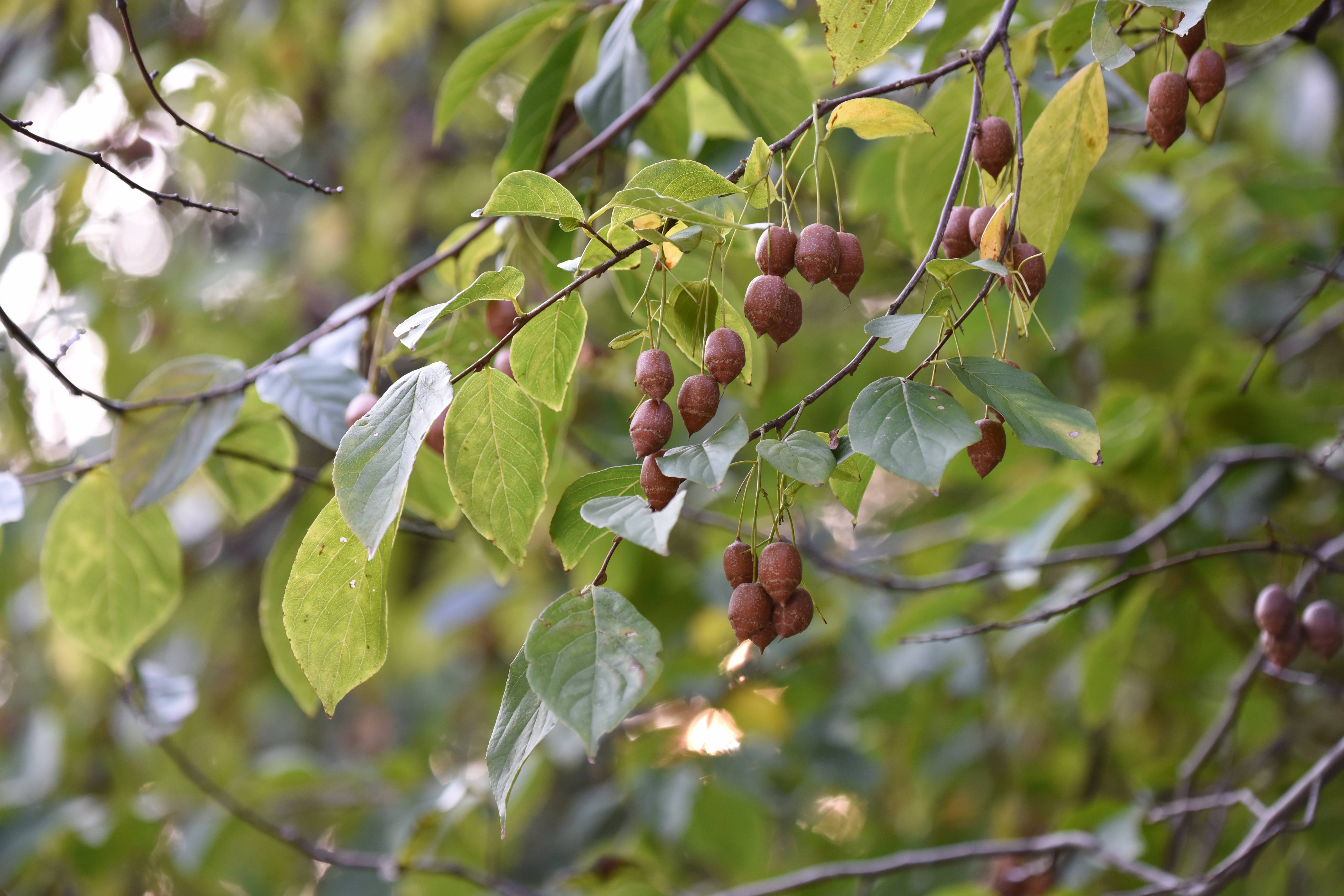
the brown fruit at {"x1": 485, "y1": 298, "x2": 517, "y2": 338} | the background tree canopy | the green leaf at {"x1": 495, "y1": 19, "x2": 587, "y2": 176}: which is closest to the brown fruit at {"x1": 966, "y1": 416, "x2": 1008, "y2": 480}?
the background tree canopy

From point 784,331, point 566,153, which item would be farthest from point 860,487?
point 566,153

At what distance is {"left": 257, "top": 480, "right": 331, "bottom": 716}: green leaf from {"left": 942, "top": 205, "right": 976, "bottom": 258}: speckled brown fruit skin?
2.09 feet

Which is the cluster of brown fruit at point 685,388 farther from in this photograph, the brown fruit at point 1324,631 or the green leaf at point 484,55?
the brown fruit at point 1324,631

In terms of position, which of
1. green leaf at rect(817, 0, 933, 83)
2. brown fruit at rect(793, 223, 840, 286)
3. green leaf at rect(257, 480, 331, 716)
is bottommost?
green leaf at rect(257, 480, 331, 716)

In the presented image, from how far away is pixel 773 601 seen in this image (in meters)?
0.64

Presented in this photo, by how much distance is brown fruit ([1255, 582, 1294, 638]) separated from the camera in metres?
1.00

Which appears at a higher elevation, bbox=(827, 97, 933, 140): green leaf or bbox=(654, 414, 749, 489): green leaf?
bbox=(827, 97, 933, 140): green leaf

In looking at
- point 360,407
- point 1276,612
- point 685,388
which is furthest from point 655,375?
point 1276,612

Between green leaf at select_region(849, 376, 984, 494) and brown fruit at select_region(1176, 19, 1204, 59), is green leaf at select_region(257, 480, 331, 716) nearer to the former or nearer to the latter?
green leaf at select_region(849, 376, 984, 494)

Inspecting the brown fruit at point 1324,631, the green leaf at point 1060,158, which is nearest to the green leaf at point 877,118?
the green leaf at point 1060,158

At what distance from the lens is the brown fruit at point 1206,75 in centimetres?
72

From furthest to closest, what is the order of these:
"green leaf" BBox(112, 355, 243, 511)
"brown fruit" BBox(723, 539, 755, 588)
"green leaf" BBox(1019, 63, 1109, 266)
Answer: "green leaf" BBox(112, 355, 243, 511), "green leaf" BBox(1019, 63, 1109, 266), "brown fruit" BBox(723, 539, 755, 588)

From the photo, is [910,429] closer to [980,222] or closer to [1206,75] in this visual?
[980,222]

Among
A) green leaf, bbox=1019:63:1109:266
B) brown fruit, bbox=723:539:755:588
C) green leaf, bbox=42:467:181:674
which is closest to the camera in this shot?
brown fruit, bbox=723:539:755:588
